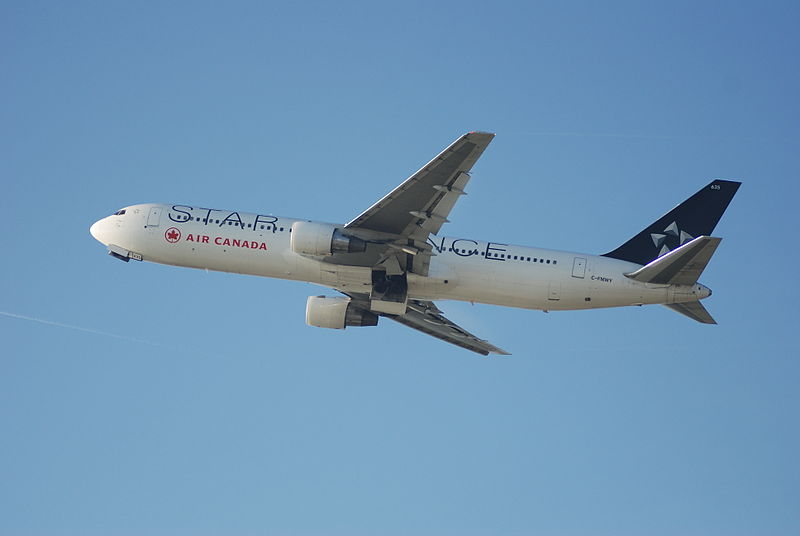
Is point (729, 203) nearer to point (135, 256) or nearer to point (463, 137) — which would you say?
point (463, 137)

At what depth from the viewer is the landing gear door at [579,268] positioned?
156ft

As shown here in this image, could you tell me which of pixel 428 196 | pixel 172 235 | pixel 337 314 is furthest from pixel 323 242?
pixel 172 235

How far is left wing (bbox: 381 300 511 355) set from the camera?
55.6 meters

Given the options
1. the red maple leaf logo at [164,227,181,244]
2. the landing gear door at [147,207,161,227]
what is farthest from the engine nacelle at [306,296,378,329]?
the landing gear door at [147,207,161,227]

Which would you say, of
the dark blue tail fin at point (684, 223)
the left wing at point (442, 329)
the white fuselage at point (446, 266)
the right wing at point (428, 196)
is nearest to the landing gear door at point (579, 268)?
the white fuselage at point (446, 266)

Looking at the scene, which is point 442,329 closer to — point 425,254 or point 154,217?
point 425,254

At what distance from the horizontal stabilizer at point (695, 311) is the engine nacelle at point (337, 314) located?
1532 cm

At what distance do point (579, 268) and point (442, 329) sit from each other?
35.4 feet

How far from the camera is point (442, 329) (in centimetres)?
5609

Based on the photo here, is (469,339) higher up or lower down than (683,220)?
lower down

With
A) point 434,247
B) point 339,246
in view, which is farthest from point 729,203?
point 339,246

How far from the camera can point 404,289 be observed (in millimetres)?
48469

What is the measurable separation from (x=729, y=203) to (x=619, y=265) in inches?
278

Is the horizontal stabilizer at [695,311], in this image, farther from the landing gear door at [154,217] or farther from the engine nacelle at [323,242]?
the landing gear door at [154,217]
